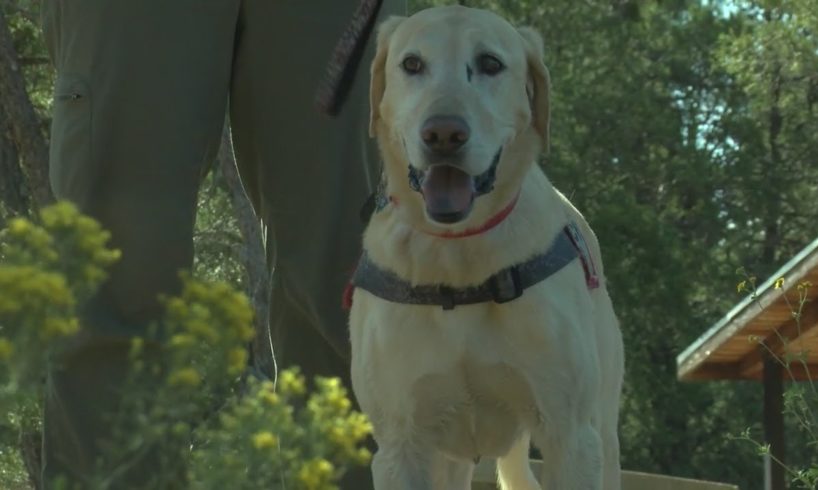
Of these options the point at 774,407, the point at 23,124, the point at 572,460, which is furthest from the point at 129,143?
the point at 774,407

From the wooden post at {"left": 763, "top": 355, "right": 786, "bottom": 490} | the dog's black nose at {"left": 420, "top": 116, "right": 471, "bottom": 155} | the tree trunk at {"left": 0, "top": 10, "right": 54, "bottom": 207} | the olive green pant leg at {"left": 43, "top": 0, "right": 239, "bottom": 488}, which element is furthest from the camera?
the wooden post at {"left": 763, "top": 355, "right": 786, "bottom": 490}

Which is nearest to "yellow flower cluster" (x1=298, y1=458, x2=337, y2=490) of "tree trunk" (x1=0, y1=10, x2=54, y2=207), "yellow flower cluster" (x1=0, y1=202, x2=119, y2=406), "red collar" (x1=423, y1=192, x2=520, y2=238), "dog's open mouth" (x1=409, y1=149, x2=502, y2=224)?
"yellow flower cluster" (x1=0, y1=202, x2=119, y2=406)

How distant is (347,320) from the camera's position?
4727 millimetres

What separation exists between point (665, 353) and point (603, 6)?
6830 mm

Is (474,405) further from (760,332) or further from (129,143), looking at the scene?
(760,332)

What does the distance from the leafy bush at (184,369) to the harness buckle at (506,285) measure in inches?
76.7

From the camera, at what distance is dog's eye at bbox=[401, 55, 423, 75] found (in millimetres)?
4355

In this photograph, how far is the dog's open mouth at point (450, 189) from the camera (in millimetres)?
4121

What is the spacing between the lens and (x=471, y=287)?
14.3 ft

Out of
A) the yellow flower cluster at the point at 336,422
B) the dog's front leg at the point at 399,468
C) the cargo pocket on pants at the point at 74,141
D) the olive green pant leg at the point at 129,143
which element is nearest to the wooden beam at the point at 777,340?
the dog's front leg at the point at 399,468

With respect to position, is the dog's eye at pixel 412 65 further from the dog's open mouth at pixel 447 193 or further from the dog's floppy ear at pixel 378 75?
the dog's open mouth at pixel 447 193

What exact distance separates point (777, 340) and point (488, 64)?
8.97 m

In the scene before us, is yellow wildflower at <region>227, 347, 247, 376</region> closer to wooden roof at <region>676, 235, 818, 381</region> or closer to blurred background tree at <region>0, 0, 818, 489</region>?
wooden roof at <region>676, 235, 818, 381</region>

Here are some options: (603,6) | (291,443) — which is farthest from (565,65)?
(291,443)
